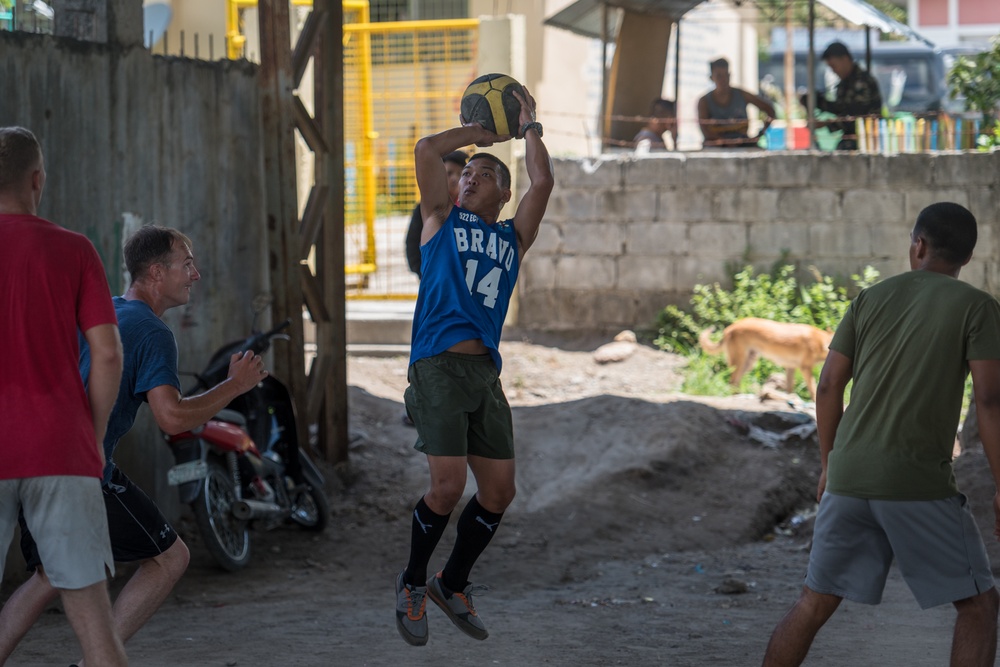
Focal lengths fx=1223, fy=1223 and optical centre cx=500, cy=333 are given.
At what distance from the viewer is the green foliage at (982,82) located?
12.0 m

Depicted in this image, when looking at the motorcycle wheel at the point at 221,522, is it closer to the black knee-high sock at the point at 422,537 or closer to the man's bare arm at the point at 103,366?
the black knee-high sock at the point at 422,537

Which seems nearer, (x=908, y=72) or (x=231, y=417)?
(x=231, y=417)

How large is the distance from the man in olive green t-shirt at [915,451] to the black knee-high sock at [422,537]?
1.43 m

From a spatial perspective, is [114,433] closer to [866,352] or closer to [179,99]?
[866,352]

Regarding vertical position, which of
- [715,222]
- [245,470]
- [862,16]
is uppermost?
[862,16]

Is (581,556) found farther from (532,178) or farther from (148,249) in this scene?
(148,249)

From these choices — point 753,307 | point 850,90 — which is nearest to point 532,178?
point 753,307

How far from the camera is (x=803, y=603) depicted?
3.97m

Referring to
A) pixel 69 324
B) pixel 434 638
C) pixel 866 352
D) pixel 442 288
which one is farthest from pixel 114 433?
pixel 866 352

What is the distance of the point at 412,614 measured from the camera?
189 inches

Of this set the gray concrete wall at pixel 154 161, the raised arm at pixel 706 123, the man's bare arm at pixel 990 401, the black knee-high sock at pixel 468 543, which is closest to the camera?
the man's bare arm at pixel 990 401

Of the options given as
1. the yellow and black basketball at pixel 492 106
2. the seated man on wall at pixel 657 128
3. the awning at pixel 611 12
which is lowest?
the yellow and black basketball at pixel 492 106

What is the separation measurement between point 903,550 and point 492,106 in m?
2.23

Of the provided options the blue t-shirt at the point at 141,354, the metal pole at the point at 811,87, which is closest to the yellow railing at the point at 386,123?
the metal pole at the point at 811,87
